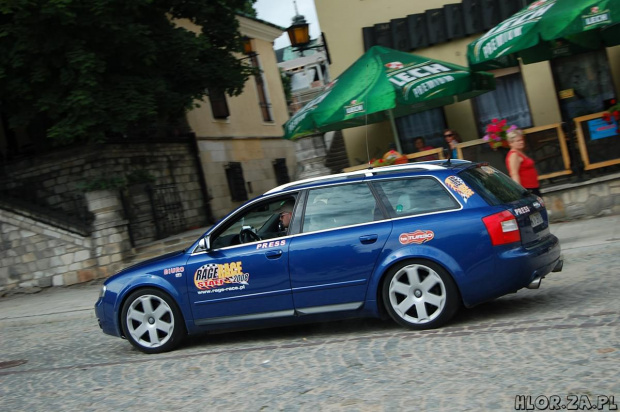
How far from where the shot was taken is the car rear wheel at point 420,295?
6914 millimetres

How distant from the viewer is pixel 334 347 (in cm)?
711

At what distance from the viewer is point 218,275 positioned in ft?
25.5

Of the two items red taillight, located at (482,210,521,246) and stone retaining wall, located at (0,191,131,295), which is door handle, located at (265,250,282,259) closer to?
red taillight, located at (482,210,521,246)

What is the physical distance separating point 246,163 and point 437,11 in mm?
13069

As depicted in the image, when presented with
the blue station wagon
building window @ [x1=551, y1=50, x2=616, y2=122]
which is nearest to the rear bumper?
the blue station wagon

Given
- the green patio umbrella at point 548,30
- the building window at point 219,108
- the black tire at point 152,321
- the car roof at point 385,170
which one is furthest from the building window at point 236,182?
the car roof at point 385,170

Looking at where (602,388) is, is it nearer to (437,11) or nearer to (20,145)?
(437,11)

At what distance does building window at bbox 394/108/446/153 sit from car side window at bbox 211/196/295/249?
9344 mm

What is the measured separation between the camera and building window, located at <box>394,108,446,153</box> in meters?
16.8

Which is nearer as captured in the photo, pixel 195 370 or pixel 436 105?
pixel 195 370

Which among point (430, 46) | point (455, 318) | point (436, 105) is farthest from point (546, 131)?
point (455, 318)

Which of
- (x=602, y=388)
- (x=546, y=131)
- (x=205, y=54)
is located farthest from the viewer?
(x=205, y=54)

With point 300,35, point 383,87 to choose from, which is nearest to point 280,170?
point 300,35

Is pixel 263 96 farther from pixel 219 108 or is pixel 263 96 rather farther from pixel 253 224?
pixel 253 224
